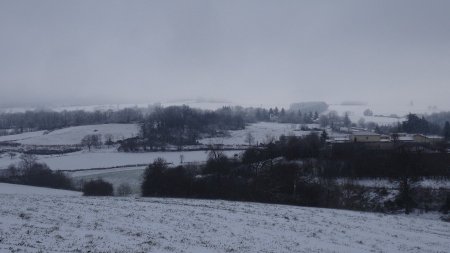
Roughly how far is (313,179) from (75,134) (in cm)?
11289

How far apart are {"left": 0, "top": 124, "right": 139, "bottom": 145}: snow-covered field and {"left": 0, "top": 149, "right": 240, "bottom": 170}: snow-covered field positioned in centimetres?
3141

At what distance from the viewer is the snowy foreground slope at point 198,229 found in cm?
1634

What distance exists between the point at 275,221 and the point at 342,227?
12.0 feet

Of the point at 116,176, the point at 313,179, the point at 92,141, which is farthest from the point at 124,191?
the point at 92,141

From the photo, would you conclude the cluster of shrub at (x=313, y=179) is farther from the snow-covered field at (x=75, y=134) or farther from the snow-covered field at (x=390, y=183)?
the snow-covered field at (x=75, y=134)

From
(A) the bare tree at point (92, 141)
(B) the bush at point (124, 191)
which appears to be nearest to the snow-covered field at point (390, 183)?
(B) the bush at point (124, 191)

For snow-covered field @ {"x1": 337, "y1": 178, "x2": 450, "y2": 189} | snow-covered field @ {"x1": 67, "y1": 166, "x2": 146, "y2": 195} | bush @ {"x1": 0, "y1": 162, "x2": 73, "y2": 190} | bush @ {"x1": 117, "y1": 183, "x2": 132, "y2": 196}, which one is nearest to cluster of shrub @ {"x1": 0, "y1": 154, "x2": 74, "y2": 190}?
bush @ {"x1": 0, "y1": 162, "x2": 73, "y2": 190}

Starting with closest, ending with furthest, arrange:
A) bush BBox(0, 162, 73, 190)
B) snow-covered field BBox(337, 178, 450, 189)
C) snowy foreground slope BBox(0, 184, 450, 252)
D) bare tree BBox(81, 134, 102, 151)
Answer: snowy foreground slope BBox(0, 184, 450, 252) → snow-covered field BBox(337, 178, 450, 189) → bush BBox(0, 162, 73, 190) → bare tree BBox(81, 134, 102, 151)

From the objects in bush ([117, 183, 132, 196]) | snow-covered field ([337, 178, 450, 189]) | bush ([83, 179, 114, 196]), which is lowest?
bush ([117, 183, 132, 196])

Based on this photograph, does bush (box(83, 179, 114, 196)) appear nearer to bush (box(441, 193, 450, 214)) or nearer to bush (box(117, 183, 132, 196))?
bush (box(117, 183, 132, 196))

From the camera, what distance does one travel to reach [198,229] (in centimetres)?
1988

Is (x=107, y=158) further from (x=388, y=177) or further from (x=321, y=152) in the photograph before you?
(x=388, y=177)

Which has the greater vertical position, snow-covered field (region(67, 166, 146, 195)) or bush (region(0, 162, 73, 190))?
bush (region(0, 162, 73, 190))

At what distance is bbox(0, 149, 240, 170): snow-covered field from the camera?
81812 millimetres
